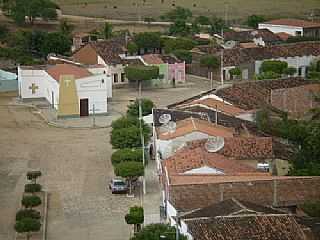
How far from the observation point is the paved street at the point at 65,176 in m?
19.6

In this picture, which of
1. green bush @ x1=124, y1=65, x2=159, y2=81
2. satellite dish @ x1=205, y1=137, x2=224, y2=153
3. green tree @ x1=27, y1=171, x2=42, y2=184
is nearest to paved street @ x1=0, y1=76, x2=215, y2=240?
green tree @ x1=27, y1=171, x2=42, y2=184

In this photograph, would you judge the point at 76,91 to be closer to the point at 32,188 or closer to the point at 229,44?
the point at 32,188

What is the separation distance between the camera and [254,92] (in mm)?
31984

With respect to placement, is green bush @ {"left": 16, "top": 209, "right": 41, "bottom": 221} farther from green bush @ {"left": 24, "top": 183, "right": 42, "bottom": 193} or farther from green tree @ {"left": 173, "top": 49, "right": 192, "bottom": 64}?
green tree @ {"left": 173, "top": 49, "right": 192, "bottom": 64}

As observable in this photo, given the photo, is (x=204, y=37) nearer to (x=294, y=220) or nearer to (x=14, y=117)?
(x=14, y=117)

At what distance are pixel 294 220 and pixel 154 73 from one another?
23.6 m

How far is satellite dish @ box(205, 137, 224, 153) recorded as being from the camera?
21252 mm

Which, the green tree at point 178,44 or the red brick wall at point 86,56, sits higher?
the green tree at point 178,44

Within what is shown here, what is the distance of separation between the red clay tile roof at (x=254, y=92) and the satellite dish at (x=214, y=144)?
8.09m

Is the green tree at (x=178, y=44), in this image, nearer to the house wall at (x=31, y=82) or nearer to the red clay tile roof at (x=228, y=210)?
the house wall at (x=31, y=82)

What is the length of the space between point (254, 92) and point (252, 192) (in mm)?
13747

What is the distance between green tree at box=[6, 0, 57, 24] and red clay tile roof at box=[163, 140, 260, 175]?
36119 mm

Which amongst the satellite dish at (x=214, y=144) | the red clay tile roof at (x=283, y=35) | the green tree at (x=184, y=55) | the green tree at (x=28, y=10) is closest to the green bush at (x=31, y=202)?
the satellite dish at (x=214, y=144)

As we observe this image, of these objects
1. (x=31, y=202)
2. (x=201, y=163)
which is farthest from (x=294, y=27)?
(x=31, y=202)
